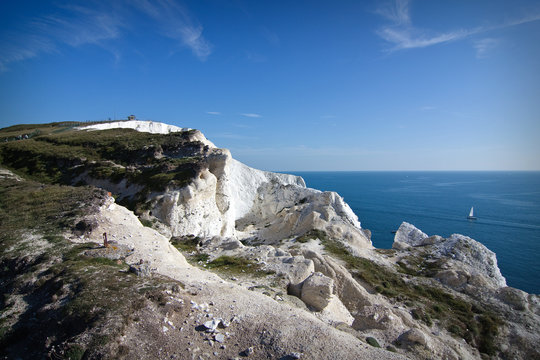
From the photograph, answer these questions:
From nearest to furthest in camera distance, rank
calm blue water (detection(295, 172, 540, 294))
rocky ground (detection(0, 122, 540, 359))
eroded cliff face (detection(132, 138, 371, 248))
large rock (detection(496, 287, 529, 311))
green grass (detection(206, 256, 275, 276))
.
→ rocky ground (detection(0, 122, 540, 359)) → green grass (detection(206, 256, 275, 276)) → large rock (detection(496, 287, 529, 311)) → eroded cliff face (detection(132, 138, 371, 248)) → calm blue water (detection(295, 172, 540, 294))

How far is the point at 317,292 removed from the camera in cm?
1462

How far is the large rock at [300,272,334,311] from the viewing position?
14.4 metres

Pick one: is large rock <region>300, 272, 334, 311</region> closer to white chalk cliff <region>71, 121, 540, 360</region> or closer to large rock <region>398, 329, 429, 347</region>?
white chalk cliff <region>71, 121, 540, 360</region>

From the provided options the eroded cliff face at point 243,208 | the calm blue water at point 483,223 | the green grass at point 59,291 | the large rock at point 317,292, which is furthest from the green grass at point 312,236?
the calm blue water at point 483,223

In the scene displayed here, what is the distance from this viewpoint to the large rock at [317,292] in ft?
47.2

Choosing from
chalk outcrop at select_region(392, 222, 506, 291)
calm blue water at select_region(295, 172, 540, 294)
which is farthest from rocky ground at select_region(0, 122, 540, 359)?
calm blue water at select_region(295, 172, 540, 294)

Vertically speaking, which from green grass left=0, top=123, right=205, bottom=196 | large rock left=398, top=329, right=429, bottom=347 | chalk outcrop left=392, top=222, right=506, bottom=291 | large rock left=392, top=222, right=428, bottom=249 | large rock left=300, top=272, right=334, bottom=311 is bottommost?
large rock left=392, top=222, right=428, bottom=249

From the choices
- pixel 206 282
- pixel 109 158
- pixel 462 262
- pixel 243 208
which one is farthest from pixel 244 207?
pixel 206 282

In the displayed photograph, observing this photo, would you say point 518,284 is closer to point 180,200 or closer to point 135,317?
point 180,200

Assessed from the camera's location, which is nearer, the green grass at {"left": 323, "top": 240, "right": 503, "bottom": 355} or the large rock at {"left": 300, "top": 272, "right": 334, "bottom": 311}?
the large rock at {"left": 300, "top": 272, "right": 334, "bottom": 311}

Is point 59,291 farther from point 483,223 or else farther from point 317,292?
point 483,223

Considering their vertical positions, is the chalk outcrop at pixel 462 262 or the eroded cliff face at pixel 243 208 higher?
the eroded cliff face at pixel 243 208

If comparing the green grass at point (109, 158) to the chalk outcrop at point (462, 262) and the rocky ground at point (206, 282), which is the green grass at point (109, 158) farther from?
the chalk outcrop at point (462, 262)

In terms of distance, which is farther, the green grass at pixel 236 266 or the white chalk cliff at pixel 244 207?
the white chalk cliff at pixel 244 207
